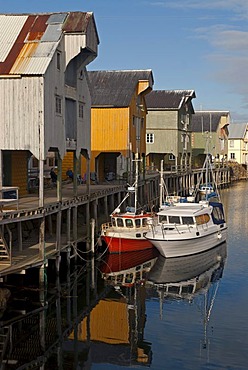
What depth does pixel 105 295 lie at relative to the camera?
2655 centimetres

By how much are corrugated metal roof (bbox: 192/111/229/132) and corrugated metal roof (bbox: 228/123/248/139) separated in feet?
73.8

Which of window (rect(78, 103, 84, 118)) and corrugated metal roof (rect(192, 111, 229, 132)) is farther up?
corrugated metal roof (rect(192, 111, 229, 132))

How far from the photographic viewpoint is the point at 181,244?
107ft

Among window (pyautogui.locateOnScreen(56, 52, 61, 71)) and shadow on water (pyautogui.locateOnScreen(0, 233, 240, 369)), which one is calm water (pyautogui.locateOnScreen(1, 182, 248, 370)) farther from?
window (pyautogui.locateOnScreen(56, 52, 61, 71))

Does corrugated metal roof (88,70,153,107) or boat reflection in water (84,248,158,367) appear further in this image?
corrugated metal roof (88,70,153,107)

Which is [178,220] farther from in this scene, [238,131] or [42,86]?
[238,131]

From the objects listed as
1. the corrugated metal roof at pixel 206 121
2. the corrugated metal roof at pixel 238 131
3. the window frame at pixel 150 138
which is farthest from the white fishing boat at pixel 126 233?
the corrugated metal roof at pixel 238 131

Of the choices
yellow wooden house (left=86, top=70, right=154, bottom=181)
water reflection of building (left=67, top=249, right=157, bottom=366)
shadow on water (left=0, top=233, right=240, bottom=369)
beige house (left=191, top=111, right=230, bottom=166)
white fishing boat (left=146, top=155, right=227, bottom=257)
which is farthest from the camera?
beige house (left=191, top=111, right=230, bottom=166)

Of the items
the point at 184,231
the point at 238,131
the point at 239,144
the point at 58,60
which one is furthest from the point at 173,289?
the point at 238,131

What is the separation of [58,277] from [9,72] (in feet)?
32.3

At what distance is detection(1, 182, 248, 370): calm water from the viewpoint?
19.2 m

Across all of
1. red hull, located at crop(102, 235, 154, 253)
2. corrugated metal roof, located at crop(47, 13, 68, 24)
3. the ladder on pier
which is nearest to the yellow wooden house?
red hull, located at crop(102, 235, 154, 253)

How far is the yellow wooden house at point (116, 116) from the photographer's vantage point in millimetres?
47312

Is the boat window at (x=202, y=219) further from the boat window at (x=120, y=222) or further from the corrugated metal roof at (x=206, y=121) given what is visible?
the corrugated metal roof at (x=206, y=121)
